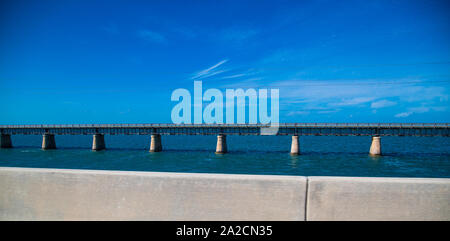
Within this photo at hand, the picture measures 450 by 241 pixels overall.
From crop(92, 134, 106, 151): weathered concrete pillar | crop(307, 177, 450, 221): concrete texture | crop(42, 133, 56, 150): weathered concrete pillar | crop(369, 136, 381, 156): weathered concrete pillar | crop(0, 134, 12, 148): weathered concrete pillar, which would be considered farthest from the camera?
crop(0, 134, 12, 148): weathered concrete pillar

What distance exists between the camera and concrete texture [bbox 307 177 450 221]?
9.47ft

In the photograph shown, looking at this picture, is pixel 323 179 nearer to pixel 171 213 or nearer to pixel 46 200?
pixel 171 213

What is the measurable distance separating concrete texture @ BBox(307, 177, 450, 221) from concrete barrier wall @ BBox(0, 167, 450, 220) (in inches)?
0.4

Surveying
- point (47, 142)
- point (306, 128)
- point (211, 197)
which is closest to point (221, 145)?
point (306, 128)

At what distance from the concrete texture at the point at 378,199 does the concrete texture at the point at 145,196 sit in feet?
0.81

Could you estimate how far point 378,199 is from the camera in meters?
2.97

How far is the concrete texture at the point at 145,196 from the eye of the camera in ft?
10.1

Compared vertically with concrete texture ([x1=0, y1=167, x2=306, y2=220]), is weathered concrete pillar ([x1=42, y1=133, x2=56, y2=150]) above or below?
below

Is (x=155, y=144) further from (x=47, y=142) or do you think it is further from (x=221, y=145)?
(x=47, y=142)

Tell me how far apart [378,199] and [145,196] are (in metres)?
3.39

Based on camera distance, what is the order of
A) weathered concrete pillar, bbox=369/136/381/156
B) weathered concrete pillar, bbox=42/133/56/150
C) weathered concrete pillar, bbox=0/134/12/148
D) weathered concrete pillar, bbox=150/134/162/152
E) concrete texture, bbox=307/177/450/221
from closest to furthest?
concrete texture, bbox=307/177/450/221, weathered concrete pillar, bbox=369/136/381/156, weathered concrete pillar, bbox=150/134/162/152, weathered concrete pillar, bbox=42/133/56/150, weathered concrete pillar, bbox=0/134/12/148

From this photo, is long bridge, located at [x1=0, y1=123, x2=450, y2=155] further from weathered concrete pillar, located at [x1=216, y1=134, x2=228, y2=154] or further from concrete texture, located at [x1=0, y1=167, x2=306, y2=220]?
concrete texture, located at [x1=0, y1=167, x2=306, y2=220]

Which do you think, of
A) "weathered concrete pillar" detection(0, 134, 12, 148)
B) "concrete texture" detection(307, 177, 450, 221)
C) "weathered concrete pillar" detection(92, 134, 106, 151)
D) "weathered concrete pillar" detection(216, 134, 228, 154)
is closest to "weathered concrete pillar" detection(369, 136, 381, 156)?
"weathered concrete pillar" detection(216, 134, 228, 154)
